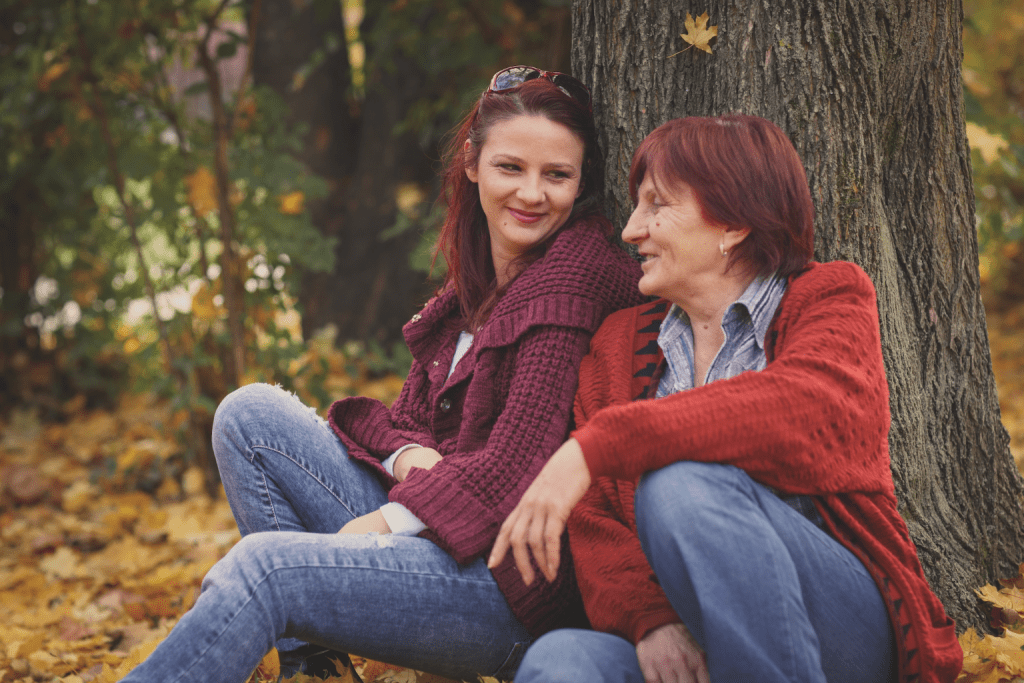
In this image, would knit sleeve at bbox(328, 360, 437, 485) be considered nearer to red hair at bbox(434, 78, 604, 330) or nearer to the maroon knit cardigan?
the maroon knit cardigan

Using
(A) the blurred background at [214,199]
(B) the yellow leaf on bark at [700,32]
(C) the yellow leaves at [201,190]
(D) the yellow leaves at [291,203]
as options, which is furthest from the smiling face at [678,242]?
(C) the yellow leaves at [201,190]

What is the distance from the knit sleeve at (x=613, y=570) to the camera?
1636mm

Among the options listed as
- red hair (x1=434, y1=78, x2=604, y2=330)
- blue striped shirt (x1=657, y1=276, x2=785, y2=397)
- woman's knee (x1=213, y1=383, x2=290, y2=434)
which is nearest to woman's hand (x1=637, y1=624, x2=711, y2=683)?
blue striped shirt (x1=657, y1=276, x2=785, y2=397)

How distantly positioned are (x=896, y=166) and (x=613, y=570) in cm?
129

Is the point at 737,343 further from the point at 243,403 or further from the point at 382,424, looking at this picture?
the point at 243,403

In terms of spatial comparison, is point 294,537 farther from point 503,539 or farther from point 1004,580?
point 1004,580

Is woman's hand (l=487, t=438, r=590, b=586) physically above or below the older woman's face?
below

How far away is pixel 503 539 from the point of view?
1.63 m

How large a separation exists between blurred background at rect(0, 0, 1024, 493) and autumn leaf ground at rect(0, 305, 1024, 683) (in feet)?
0.14

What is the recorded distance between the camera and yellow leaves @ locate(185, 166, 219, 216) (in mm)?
3979

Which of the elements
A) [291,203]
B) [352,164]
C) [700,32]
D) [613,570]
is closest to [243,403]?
[613,570]

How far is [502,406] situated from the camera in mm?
2098

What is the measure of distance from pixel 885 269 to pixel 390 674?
1.67 m

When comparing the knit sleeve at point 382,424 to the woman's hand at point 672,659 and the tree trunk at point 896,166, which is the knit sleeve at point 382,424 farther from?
the woman's hand at point 672,659
